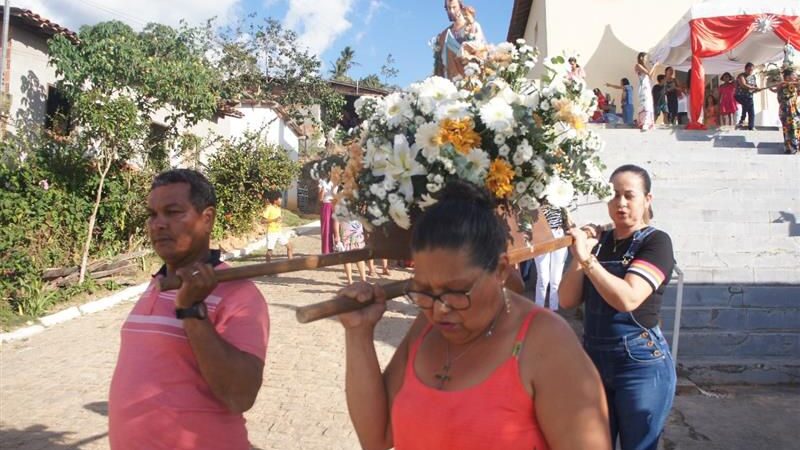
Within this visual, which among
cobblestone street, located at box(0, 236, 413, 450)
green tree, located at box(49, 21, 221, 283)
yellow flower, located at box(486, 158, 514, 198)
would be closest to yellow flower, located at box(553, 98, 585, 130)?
yellow flower, located at box(486, 158, 514, 198)

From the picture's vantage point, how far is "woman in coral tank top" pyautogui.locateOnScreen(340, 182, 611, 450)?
1694mm

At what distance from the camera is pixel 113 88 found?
1078 cm

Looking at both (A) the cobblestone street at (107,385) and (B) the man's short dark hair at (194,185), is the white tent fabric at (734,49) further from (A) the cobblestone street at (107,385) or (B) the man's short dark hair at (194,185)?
(B) the man's short dark hair at (194,185)

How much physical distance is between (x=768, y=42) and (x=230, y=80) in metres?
16.7

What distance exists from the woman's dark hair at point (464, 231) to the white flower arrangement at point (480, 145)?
6.8 inches

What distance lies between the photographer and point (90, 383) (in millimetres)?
6383

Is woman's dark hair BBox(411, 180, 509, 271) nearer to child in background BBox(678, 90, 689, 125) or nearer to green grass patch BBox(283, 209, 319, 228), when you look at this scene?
child in background BBox(678, 90, 689, 125)

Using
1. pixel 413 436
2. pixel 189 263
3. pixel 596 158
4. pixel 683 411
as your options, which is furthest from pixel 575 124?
pixel 683 411

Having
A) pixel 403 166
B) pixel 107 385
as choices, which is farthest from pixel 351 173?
pixel 107 385

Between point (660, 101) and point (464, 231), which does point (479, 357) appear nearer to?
point (464, 231)

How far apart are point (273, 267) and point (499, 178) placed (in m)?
0.74

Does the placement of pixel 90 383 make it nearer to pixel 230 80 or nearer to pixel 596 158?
pixel 596 158

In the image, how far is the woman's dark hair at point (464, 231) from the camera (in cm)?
174

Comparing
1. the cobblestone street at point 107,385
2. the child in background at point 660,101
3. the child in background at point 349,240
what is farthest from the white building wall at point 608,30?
the cobblestone street at point 107,385
